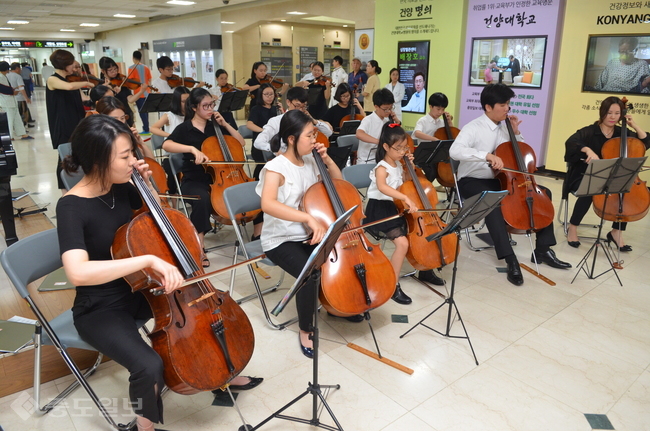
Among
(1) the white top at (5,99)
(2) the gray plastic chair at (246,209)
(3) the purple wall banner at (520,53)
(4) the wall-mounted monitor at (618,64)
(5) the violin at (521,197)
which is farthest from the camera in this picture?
(1) the white top at (5,99)

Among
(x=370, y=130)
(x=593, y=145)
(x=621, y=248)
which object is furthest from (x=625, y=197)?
(x=370, y=130)

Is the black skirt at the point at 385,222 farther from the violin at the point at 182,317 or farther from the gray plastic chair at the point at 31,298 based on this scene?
the gray plastic chair at the point at 31,298

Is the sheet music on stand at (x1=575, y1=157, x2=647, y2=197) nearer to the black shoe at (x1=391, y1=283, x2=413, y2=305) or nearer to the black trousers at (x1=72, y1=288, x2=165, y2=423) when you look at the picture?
the black shoe at (x1=391, y1=283, x2=413, y2=305)

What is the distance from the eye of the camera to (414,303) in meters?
3.01

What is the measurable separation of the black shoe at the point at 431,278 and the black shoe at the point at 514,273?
501mm

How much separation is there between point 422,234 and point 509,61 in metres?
4.77

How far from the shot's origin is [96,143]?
5.45 ft

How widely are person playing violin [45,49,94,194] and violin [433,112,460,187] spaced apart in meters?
3.43

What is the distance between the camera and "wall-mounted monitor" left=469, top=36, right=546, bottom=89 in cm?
621

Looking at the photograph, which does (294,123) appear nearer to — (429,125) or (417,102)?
(429,125)

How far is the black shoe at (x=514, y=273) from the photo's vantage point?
326cm

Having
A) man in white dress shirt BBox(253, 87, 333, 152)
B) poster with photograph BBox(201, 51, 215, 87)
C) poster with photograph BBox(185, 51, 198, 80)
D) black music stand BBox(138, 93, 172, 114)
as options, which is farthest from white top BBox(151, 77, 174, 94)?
poster with photograph BBox(185, 51, 198, 80)

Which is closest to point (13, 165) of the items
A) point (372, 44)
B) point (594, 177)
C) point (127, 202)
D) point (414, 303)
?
point (127, 202)

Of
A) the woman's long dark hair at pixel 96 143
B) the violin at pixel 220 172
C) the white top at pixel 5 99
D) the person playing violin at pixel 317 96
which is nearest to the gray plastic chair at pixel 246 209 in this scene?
the violin at pixel 220 172
